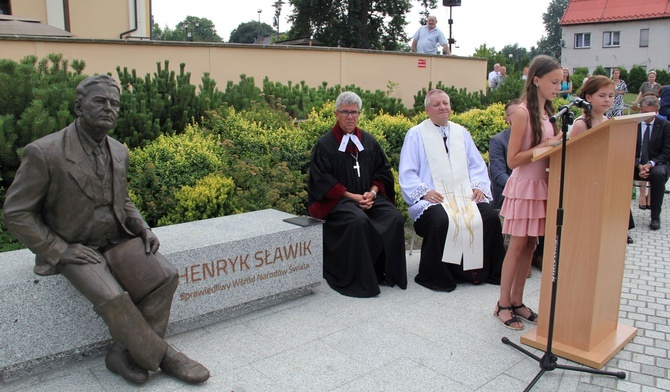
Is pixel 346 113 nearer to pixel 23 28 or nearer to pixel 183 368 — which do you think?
pixel 183 368

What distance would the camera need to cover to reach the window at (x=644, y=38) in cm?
→ 5078

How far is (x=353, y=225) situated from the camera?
202 inches

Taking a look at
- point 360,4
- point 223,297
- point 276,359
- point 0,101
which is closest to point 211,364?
point 276,359

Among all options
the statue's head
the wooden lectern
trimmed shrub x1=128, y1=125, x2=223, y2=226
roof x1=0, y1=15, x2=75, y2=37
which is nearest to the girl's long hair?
the wooden lectern

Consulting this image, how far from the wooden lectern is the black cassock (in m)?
1.58

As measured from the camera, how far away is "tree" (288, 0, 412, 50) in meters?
32.7

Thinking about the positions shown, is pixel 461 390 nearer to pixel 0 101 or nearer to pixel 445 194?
pixel 445 194

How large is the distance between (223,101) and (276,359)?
4535 mm

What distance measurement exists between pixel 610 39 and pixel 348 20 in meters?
33.0

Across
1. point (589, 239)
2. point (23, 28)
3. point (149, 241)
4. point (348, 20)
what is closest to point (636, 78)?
point (348, 20)

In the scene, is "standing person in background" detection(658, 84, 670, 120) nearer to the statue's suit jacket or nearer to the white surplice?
the white surplice

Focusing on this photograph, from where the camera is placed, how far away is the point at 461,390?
11.2 feet


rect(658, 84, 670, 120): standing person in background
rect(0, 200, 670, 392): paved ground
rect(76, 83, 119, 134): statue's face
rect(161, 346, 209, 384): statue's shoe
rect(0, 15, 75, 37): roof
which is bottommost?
rect(0, 200, 670, 392): paved ground

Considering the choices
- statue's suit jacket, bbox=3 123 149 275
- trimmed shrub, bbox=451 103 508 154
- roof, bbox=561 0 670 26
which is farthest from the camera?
roof, bbox=561 0 670 26
